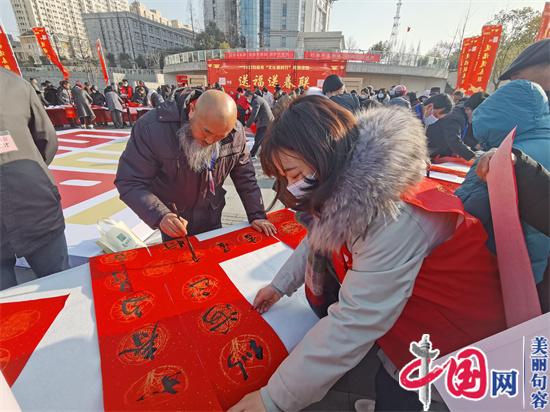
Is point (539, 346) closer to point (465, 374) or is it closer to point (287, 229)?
point (465, 374)

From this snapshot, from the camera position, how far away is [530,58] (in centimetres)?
138

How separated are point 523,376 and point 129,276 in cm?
136

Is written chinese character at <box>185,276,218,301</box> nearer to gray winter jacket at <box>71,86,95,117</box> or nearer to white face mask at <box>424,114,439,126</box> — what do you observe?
white face mask at <box>424,114,439,126</box>

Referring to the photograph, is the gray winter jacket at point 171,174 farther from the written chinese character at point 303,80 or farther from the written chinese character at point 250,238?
the written chinese character at point 303,80

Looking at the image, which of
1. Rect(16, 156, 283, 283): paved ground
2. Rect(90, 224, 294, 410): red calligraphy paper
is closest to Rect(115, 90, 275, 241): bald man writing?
Rect(90, 224, 294, 410): red calligraphy paper

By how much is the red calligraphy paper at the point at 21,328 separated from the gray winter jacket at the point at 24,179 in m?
0.54

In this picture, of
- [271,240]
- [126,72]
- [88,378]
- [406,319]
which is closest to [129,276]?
[88,378]

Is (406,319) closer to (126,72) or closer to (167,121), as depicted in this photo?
Answer: (167,121)

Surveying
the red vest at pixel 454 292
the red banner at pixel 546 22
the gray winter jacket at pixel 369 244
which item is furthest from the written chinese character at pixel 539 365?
the red banner at pixel 546 22

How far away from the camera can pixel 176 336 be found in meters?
0.92

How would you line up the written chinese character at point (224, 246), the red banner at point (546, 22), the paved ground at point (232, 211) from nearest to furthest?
the written chinese character at point (224, 246) → the paved ground at point (232, 211) → the red banner at point (546, 22)

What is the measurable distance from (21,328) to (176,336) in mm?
523

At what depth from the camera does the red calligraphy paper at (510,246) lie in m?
0.78

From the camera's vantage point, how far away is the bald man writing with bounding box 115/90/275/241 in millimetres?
1462
